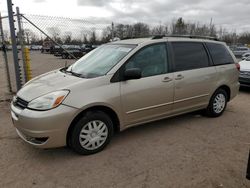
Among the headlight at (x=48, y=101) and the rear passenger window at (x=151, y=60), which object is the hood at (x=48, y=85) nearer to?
the headlight at (x=48, y=101)

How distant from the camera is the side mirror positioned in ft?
10.6

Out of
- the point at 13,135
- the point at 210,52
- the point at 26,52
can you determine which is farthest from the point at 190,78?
the point at 26,52

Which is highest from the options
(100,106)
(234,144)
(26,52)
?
(26,52)

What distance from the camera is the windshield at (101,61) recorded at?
3417 millimetres

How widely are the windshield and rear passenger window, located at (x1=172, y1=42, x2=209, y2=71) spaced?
95 centimetres

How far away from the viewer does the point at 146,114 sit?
3.67 m

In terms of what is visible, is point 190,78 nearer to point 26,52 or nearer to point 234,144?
point 234,144

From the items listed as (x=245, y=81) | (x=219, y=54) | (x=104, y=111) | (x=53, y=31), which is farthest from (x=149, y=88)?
(x=245, y=81)

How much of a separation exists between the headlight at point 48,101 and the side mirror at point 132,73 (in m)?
0.93

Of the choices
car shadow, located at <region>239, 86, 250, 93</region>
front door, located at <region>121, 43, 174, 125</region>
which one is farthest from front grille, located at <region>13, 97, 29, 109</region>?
car shadow, located at <region>239, 86, 250, 93</region>

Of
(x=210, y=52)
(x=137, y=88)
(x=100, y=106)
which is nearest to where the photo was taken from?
(x=100, y=106)

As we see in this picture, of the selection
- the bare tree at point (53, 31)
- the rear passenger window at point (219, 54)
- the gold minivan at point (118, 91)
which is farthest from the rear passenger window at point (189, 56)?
the bare tree at point (53, 31)

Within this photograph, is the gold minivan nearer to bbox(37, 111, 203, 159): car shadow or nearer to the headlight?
the headlight

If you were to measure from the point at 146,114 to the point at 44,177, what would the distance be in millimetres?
1830
